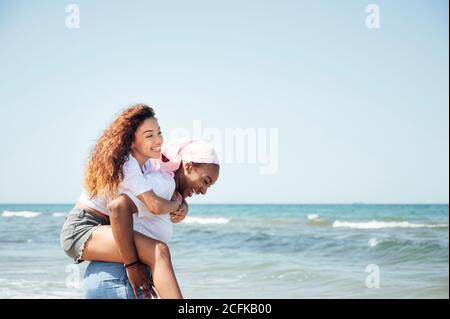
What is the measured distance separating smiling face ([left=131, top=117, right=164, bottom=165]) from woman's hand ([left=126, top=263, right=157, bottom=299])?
1.44 ft

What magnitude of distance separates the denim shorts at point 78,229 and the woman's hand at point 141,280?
233mm

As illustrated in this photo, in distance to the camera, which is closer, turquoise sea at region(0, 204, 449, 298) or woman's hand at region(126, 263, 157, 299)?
woman's hand at region(126, 263, 157, 299)

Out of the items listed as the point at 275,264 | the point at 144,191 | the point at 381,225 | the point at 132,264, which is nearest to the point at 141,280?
the point at 132,264

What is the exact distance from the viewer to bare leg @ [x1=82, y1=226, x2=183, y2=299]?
227cm

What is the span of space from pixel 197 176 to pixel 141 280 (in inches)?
17.9


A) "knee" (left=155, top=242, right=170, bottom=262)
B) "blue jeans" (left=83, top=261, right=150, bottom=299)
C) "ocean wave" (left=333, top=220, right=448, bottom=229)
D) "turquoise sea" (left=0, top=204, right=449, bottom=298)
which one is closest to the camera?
"knee" (left=155, top=242, right=170, bottom=262)

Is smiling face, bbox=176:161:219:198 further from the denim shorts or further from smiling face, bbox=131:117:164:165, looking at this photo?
the denim shorts

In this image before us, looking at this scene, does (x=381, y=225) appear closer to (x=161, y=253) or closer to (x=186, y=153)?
(x=186, y=153)

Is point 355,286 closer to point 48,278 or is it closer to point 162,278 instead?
point 48,278

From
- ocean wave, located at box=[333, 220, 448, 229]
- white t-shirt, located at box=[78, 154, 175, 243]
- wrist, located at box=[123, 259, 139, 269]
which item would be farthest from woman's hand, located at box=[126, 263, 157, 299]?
ocean wave, located at box=[333, 220, 448, 229]

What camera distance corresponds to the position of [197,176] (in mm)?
2492

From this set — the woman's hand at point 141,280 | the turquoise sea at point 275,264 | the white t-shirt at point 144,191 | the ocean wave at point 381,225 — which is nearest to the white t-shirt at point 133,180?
the white t-shirt at point 144,191
